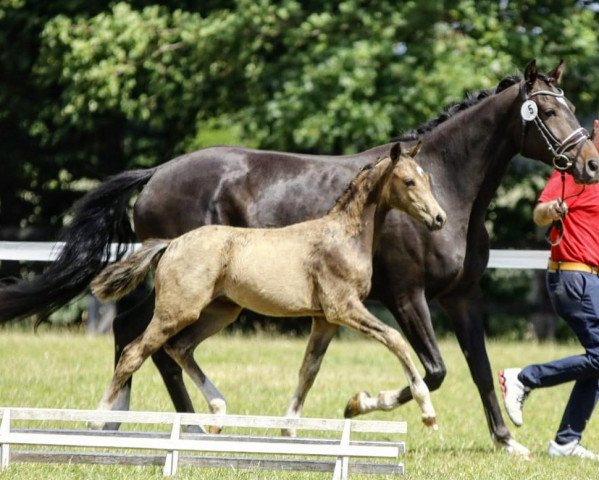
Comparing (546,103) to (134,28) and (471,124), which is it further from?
(134,28)

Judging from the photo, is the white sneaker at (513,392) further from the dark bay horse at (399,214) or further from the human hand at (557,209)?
the human hand at (557,209)

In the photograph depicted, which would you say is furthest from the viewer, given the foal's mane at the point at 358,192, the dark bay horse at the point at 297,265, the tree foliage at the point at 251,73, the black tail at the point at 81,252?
the tree foliage at the point at 251,73

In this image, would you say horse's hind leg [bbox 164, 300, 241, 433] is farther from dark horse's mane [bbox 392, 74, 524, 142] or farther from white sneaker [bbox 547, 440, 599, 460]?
white sneaker [bbox 547, 440, 599, 460]

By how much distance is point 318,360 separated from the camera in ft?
21.8

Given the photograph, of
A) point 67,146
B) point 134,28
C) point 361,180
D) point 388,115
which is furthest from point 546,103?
point 67,146

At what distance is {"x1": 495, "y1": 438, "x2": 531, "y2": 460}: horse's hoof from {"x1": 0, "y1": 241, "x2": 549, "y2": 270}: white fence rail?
393 cm

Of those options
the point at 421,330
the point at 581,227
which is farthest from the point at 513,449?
the point at 581,227

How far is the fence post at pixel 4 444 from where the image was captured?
5.76 metres

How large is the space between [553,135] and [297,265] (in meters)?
1.88

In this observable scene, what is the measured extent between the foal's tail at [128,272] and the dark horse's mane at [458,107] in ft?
6.02

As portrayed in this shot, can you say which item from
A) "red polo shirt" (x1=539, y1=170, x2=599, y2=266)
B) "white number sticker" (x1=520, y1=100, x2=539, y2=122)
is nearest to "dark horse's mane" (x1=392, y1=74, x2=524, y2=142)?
"white number sticker" (x1=520, y1=100, x2=539, y2=122)

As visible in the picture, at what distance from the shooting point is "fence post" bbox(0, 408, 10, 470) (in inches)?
227

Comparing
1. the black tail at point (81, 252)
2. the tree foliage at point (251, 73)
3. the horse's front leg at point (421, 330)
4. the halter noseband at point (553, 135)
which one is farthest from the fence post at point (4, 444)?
the tree foliage at point (251, 73)

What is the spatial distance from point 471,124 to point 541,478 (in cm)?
235
